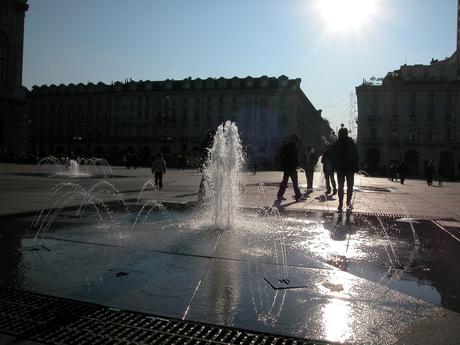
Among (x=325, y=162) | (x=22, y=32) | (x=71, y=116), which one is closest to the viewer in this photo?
(x=325, y=162)

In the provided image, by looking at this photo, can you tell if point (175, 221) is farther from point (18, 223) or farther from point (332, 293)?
point (332, 293)

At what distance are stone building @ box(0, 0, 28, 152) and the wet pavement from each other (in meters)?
55.5

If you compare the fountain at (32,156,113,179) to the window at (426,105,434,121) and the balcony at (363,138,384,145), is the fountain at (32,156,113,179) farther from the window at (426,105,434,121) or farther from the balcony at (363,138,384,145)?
the window at (426,105,434,121)

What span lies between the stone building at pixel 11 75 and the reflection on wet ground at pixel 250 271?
5589 centimetres

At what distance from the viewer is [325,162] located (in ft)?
51.3

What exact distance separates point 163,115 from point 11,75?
135ft

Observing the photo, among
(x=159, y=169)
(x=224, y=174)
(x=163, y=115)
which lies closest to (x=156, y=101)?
(x=163, y=115)

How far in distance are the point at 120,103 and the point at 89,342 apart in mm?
→ 101302

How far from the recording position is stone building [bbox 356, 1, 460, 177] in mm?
75062

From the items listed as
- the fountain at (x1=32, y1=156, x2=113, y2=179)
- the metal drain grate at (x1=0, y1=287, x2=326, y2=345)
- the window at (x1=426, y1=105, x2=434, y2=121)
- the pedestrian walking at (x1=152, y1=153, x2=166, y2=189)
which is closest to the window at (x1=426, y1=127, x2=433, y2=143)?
the window at (x1=426, y1=105, x2=434, y2=121)

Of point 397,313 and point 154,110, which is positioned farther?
point 154,110

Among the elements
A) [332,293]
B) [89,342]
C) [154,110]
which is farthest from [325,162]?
[154,110]

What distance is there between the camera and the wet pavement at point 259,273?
10.1 ft

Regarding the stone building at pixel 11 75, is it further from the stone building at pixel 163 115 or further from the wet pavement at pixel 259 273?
the wet pavement at pixel 259 273
